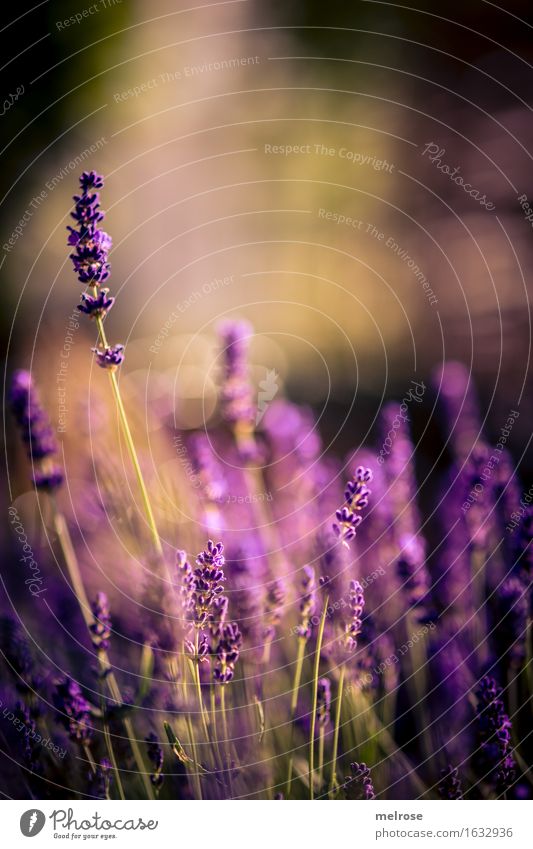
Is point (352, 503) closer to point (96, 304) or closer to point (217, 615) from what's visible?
point (217, 615)

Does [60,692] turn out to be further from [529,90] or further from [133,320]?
[529,90]

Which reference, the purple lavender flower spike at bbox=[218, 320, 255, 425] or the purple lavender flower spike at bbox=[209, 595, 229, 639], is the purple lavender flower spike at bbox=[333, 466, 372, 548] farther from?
the purple lavender flower spike at bbox=[218, 320, 255, 425]

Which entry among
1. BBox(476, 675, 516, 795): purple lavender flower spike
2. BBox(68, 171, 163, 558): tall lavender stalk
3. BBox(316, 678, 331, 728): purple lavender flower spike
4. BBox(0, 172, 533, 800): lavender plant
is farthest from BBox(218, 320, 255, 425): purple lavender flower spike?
BBox(476, 675, 516, 795): purple lavender flower spike

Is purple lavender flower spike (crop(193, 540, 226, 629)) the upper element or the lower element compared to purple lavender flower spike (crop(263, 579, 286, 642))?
upper

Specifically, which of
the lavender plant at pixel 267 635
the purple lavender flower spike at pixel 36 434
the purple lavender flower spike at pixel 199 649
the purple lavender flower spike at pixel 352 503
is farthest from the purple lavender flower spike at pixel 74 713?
the purple lavender flower spike at pixel 352 503

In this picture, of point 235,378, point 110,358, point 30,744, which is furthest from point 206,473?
point 30,744

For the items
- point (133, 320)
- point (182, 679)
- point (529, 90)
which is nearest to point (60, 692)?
point (182, 679)

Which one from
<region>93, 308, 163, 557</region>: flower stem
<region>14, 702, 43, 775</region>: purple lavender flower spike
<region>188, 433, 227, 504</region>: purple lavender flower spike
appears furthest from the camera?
<region>188, 433, 227, 504</region>: purple lavender flower spike
